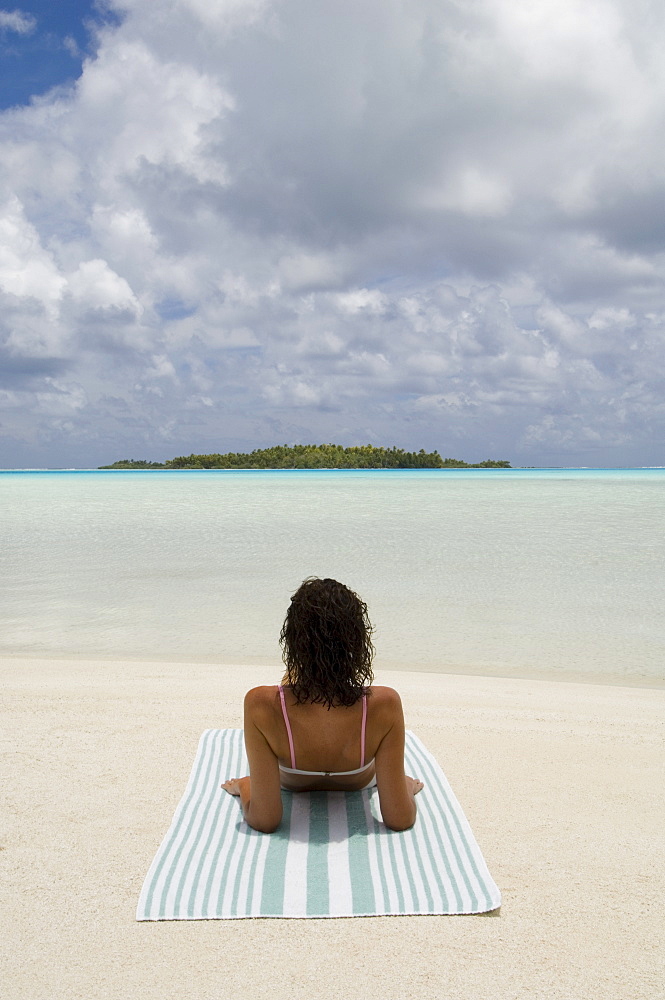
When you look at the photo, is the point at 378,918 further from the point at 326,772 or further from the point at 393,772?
the point at 326,772

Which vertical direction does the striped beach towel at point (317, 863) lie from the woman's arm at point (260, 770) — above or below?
below

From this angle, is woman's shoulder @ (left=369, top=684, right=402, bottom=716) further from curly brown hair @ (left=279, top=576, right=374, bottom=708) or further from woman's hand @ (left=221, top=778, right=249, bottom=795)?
woman's hand @ (left=221, top=778, right=249, bottom=795)

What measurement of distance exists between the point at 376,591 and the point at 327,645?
32.1ft

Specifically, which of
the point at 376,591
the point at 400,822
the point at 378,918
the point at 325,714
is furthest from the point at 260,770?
the point at 376,591

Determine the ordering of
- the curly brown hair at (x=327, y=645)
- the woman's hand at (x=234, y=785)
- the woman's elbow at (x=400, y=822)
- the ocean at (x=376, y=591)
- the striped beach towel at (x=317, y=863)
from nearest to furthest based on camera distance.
→ the striped beach towel at (x=317, y=863)
the curly brown hair at (x=327, y=645)
the woman's elbow at (x=400, y=822)
the woman's hand at (x=234, y=785)
the ocean at (x=376, y=591)

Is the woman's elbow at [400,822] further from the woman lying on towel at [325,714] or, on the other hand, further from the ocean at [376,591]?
the ocean at [376,591]

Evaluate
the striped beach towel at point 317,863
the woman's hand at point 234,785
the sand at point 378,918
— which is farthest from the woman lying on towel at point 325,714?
the sand at point 378,918

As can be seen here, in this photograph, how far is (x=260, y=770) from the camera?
3729mm

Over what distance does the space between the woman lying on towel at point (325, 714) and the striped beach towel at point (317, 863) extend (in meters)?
0.17

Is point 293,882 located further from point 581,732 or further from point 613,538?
point 613,538

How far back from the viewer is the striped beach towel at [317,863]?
322cm

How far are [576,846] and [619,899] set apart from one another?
491 millimetres

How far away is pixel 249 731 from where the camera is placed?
146 inches

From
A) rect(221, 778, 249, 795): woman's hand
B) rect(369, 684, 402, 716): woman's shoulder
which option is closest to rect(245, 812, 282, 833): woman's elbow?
rect(221, 778, 249, 795): woman's hand
